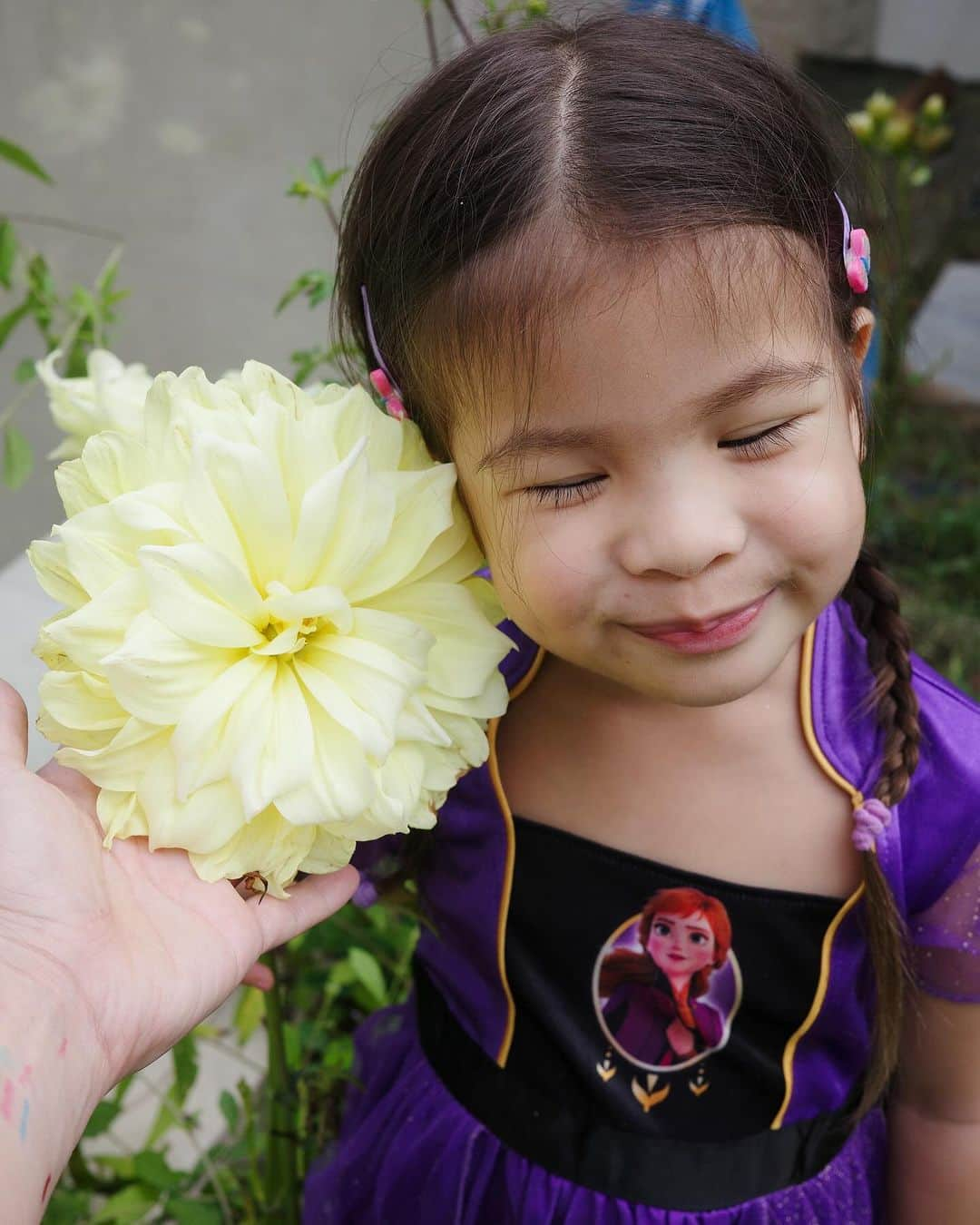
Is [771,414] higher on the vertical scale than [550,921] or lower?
higher

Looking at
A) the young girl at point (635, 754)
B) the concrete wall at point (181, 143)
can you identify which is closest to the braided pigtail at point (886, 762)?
the young girl at point (635, 754)

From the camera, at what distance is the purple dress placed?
3.46 ft

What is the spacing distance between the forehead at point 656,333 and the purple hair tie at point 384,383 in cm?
15

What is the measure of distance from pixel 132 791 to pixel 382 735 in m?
0.21

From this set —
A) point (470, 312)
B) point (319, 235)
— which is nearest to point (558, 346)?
point (470, 312)

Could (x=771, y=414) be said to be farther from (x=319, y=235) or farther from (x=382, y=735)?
(x=319, y=235)

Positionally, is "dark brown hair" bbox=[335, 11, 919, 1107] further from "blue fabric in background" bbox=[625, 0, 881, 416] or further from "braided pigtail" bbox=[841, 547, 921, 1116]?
"blue fabric in background" bbox=[625, 0, 881, 416]

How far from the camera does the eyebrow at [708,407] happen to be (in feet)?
2.74

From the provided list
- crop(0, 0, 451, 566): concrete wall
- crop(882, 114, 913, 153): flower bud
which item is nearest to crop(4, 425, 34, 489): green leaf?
crop(0, 0, 451, 566): concrete wall

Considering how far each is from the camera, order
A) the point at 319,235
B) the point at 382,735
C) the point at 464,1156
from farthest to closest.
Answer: the point at 319,235, the point at 464,1156, the point at 382,735

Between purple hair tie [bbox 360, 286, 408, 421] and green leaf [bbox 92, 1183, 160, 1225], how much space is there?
1.10 metres

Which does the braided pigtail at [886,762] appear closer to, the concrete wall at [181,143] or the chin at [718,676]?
the chin at [718,676]

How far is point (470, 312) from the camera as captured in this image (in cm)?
87

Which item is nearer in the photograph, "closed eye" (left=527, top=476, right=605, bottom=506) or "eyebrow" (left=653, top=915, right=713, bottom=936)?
"closed eye" (left=527, top=476, right=605, bottom=506)
